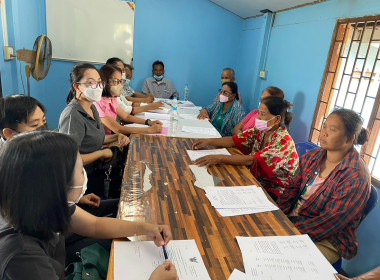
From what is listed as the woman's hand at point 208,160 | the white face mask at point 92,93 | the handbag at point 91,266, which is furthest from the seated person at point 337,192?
the white face mask at point 92,93

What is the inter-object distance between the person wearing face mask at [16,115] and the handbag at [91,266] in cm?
74

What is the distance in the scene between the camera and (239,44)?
4.88 metres

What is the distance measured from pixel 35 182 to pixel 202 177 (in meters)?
0.93

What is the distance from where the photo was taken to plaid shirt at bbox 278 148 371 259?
1.25m

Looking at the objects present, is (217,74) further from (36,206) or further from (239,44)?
(36,206)

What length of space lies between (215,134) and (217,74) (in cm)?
283

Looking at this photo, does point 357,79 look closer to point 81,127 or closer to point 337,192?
point 337,192

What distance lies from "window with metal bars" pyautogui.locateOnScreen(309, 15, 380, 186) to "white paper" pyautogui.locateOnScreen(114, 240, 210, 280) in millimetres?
1638

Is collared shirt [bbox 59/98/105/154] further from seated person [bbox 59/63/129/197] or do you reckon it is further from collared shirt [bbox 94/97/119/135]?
collared shirt [bbox 94/97/119/135]

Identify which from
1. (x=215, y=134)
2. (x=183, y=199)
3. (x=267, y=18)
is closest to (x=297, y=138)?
(x=215, y=134)

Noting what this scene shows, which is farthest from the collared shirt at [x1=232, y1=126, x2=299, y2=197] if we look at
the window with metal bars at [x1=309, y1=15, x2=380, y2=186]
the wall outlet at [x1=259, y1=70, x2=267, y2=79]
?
the wall outlet at [x1=259, y1=70, x2=267, y2=79]

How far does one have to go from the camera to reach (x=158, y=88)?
14.6 feet

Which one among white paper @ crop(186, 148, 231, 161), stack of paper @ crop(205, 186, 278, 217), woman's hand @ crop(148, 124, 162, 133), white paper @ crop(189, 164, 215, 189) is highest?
woman's hand @ crop(148, 124, 162, 133)

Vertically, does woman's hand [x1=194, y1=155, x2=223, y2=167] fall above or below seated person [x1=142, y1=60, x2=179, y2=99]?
below
